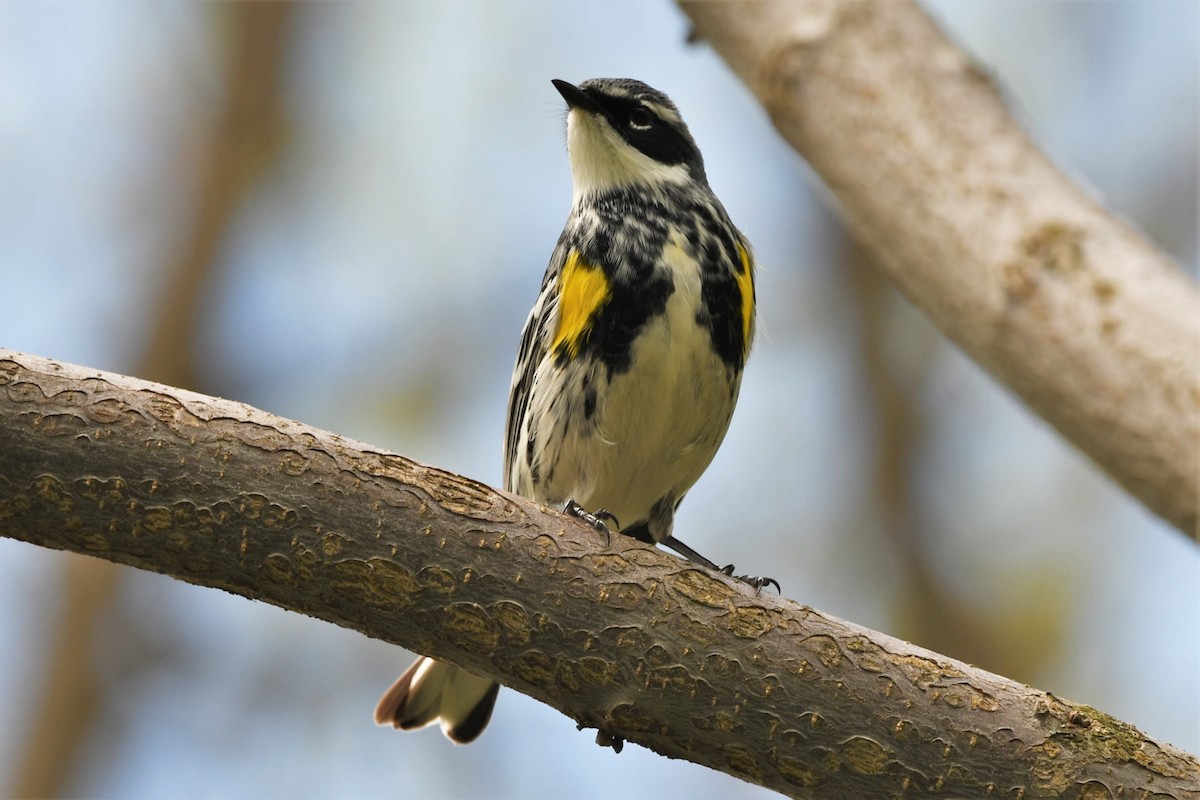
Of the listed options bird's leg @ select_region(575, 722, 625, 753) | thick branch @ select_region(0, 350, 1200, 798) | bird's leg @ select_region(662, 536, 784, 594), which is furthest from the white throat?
bird's leg @ select_region(575, 722, 625, 753)

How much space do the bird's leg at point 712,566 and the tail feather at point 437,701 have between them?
0.84 m

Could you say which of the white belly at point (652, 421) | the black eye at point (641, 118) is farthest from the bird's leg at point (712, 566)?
the black eye at point (641, 118)

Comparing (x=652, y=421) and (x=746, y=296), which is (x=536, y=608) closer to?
(x=652, y=421)

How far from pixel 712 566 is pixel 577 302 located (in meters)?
1.13

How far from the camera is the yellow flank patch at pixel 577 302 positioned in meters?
4.37

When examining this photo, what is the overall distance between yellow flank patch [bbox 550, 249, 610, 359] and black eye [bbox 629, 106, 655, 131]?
87 centimetres

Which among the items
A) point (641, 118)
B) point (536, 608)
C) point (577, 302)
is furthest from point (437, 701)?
point (641, 118)

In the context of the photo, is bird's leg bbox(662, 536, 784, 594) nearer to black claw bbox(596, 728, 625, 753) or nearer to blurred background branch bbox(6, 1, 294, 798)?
black claw bbox(596, 728, 625, 753)

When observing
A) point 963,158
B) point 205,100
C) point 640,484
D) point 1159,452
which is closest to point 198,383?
point 205,100

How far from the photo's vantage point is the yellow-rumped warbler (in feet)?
14.2

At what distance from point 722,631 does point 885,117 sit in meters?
2.12

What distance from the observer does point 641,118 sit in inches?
205

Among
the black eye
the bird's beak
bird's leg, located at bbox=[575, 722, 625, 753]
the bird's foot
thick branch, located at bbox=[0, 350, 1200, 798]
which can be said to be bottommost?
bird's leg, located at bbox=[575, 722, 625, 753]

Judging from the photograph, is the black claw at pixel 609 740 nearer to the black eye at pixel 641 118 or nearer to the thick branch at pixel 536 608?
the thick branch at pixel 536 608
